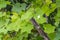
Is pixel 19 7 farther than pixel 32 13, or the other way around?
pixel 19 7

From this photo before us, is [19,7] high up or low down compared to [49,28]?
up

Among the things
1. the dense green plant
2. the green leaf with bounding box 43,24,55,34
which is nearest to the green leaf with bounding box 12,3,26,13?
the dense green plant

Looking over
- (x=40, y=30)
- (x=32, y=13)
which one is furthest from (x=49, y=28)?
(x=32, y=13)

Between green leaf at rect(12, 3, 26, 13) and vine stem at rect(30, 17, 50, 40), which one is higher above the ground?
green leaf at rect(12, 3, 26, 13)

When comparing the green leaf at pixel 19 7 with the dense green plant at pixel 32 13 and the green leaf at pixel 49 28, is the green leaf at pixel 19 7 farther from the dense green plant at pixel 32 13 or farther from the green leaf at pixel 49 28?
the green leaf at pixel 49 28

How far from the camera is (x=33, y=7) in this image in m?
1.10

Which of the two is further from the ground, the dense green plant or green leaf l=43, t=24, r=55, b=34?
the dense green plant

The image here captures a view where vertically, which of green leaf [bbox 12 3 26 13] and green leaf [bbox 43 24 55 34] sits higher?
green leaf [bbox 12 3 26 13]

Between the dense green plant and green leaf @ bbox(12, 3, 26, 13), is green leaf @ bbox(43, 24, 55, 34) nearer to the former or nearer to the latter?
the dense green plant

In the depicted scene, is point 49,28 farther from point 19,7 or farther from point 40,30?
point 19,7

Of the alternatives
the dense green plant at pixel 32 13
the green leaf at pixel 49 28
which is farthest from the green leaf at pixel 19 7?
the green leaf at pixel 49 28

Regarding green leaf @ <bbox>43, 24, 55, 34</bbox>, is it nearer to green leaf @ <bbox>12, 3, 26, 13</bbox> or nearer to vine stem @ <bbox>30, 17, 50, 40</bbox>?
vine stem @ <bbox>30, 17, 50, 40</bbox>

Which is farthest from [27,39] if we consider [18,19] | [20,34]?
[18,19]

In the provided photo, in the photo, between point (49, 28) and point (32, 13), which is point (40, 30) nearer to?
point (49, 28)
